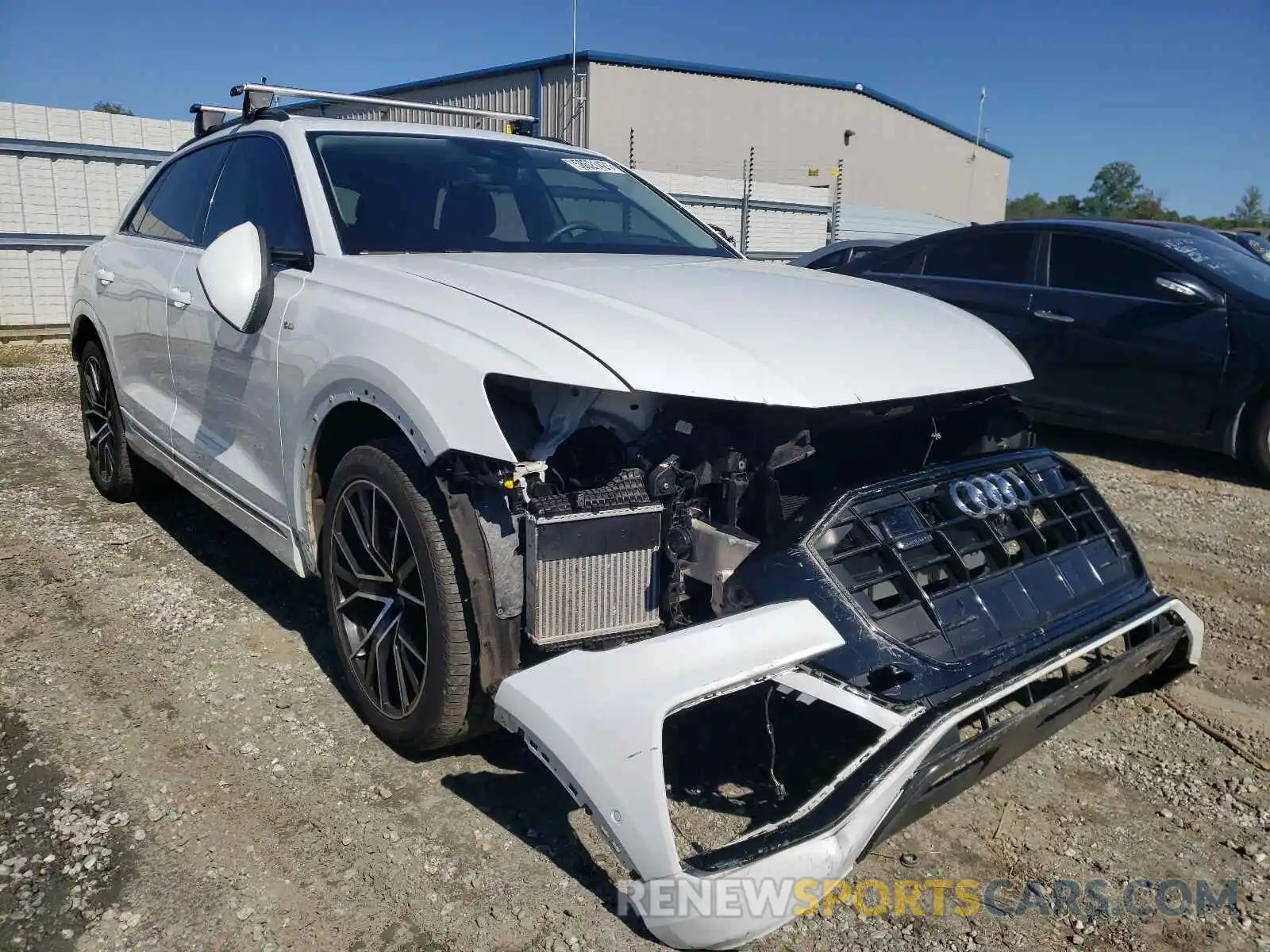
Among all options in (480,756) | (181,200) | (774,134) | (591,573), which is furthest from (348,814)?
(774,134)

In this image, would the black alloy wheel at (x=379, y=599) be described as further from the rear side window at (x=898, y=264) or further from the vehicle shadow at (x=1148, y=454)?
the rear side window at (x=898, y=264)

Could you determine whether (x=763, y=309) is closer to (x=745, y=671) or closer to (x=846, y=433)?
(x=846, y=433)

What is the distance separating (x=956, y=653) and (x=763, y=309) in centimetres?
99

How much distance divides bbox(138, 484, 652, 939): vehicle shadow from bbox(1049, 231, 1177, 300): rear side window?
5.07 metres

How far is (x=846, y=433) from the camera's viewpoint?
2785 millimetres

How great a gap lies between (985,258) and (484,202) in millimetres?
4581

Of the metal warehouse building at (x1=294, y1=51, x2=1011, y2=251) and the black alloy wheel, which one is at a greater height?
the metal warehouse building at (x1=294, y1=51, x2=1011, y2=251)

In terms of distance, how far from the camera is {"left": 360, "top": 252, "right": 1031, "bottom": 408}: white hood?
7.19 feet

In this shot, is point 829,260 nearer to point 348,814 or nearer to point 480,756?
point 480,756

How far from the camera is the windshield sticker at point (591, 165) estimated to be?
3.91 m

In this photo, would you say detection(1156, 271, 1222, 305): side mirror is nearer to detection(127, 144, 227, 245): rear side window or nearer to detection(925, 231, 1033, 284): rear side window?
detection(925, 231, 1033, 284): rear side window

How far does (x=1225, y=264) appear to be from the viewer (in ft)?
19.8

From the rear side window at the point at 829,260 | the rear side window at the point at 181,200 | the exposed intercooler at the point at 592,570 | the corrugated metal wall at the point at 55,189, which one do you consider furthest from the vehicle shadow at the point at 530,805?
the corrugated metal wall at the point at 55,189

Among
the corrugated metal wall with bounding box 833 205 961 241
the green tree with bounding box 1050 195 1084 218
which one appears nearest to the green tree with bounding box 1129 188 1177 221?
the green tree with bounding box 1050 195 1084 218
